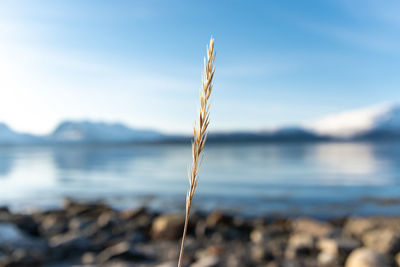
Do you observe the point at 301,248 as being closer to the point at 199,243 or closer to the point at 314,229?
the point at 314,229

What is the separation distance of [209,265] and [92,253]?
10.3 ft

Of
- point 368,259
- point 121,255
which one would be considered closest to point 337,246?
point 368,259

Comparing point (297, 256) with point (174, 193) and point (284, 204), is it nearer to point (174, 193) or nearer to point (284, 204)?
point (284, 204)

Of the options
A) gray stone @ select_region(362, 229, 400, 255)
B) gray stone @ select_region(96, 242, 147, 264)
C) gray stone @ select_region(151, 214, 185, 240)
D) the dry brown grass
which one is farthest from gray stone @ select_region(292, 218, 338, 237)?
the dry brown grass

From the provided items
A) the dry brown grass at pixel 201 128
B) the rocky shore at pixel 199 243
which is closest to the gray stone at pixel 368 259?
the rocky shore at pixel 199 243

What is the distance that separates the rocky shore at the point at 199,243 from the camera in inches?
294

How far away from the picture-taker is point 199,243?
9.80m

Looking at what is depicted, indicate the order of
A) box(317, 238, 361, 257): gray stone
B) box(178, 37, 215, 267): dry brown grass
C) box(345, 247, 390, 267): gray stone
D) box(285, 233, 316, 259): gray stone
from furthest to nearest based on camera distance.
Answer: box(285, 233, 316, 259): gray stone
box(317, 238, 361, 257): gray stone
box(345, 247, 390, 267): gray stone
box(178, 37, 215, 267): dry brown grass

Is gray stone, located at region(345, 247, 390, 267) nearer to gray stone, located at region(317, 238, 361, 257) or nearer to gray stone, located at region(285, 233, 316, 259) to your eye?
gray stone, located at region(317, 238, 361, 257)

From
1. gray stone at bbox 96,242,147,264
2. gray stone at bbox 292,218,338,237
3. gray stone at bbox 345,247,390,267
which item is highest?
gray stone at bbox 345,247,390,267

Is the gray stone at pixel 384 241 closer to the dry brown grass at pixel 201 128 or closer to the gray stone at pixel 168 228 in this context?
the gray stone at pixel 168 228

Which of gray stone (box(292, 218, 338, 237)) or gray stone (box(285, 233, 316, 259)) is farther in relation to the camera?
gray stone (box(292, 218, 338, 237))

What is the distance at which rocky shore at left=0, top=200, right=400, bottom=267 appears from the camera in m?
7.46

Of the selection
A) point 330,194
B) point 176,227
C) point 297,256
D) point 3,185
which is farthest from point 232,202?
point 3,185
